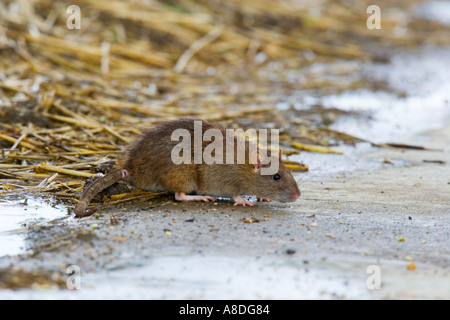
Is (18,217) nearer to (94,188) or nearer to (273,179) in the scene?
(94,188)

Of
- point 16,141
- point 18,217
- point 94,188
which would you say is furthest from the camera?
point 16,141

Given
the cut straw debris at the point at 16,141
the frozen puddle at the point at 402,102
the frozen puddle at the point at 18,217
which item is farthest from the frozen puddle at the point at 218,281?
the frozen puddle at the point at 402,102

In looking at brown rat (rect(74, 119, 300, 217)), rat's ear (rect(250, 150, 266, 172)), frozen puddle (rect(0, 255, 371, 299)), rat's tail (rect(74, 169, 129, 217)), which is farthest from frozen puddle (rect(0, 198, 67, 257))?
rat's ear (rect(250, 150, 266, 172))

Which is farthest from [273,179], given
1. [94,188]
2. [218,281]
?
[218,281]

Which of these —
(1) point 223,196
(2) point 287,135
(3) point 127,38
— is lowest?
(1) point 223,196

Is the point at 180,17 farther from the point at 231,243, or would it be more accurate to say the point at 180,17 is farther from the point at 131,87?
the point at 231,243

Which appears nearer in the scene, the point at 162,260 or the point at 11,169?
the point at 162,260

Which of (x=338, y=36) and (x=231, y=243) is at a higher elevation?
(x=338, y=36)
